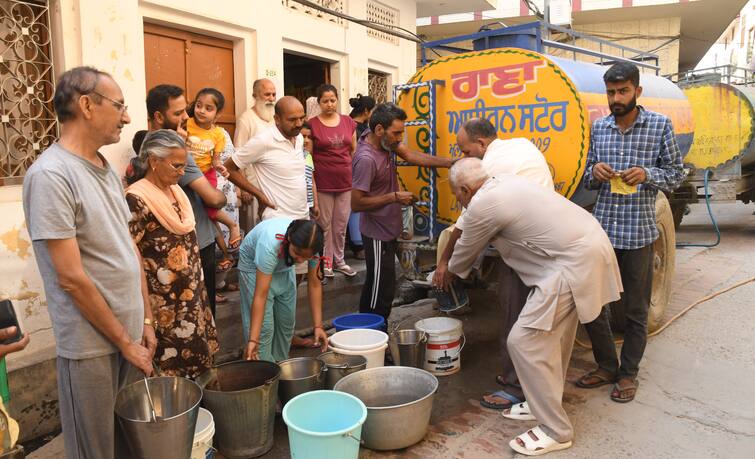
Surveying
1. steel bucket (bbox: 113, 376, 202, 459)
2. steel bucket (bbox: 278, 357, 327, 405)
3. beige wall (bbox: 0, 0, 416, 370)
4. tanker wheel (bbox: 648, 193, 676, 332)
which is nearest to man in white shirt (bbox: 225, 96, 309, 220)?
beige wall (bbox: 0, 0, 416, 370)

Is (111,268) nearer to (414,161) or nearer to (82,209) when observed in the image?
(82,209)

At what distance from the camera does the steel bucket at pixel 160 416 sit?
7.64 feet

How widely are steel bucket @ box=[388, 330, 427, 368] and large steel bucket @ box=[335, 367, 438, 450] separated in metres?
0.51

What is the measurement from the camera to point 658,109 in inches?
224

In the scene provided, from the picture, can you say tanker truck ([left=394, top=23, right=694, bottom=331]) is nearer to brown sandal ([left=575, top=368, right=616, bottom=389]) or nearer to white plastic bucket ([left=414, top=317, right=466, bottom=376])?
white plastic bucket ([left=414, top=317, right=466, bottom=376])

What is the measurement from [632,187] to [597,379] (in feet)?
4.18

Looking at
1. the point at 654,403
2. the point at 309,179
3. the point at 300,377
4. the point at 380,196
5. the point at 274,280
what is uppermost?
the point at 309,179

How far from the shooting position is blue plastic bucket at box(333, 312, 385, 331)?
4.04 m

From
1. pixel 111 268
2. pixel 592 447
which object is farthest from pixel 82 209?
pixel 592 447

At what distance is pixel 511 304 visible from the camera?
3662mm

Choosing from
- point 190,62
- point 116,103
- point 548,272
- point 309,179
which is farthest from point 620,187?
point 190,62

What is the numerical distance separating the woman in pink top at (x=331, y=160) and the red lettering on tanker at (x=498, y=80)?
1.21m

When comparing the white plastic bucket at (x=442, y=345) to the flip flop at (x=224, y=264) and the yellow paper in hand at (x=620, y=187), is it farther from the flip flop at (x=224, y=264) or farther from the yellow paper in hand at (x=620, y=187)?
the flip flop at (x=224, y=264)

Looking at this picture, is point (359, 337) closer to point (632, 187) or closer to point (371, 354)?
point (371, 354)
